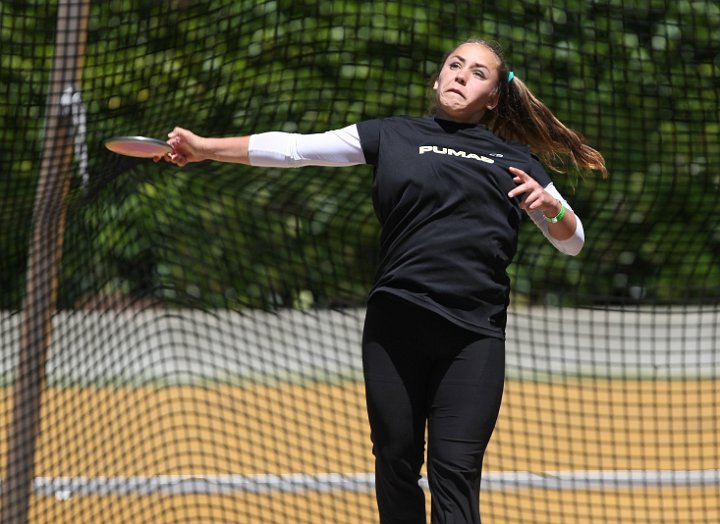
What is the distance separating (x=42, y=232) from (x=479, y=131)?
1.99 m

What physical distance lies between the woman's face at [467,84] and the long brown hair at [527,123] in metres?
0.05

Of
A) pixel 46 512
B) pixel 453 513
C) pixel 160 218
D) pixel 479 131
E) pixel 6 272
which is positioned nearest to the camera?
pixel 453 513

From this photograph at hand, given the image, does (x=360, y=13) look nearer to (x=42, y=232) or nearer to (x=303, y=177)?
(x=303, y=177)

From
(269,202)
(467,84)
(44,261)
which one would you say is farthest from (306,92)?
(467,84)

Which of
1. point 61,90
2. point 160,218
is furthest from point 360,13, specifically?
point 160,218

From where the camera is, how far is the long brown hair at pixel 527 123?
10.3ft

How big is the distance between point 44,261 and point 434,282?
79.6 inches

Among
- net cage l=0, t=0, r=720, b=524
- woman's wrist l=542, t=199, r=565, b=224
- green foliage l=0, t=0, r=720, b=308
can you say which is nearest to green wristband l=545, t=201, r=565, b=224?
woman's wrist l=542, t=199, r=565, b=224

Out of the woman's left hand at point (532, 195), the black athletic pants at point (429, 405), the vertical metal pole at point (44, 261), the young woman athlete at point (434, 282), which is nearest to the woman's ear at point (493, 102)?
the young woman athlete at point (434, 282)

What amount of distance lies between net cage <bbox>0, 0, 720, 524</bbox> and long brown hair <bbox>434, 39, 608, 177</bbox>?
0.45 meters

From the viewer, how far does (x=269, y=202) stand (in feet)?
23.4

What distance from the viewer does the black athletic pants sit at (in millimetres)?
2787

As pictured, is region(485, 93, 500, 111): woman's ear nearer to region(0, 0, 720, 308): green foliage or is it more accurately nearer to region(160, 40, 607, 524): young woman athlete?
region(160, 40, 607, 524): young woman athlete

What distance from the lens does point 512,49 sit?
5.53 meters
